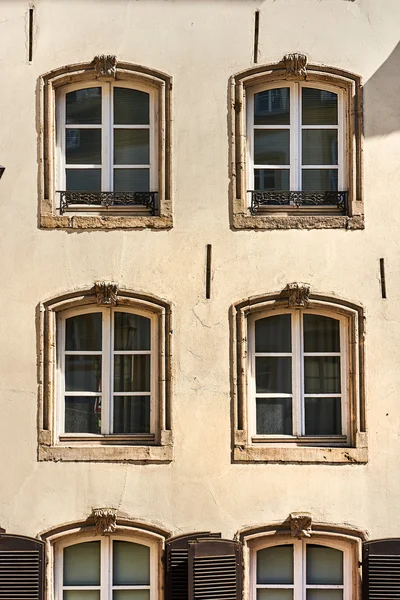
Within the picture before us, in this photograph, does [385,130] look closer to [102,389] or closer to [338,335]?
[338,335]

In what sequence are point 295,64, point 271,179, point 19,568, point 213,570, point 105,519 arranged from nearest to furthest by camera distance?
point 213,570, point 19,568, point 105,519, point 295,64, point 271,179

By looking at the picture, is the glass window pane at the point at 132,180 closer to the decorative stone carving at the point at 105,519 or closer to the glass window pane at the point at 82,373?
the glass window pane at the point at 82,373

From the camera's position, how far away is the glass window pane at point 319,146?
35.8ft

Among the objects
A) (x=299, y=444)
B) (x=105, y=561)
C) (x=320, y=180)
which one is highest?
(x=320, y=180)

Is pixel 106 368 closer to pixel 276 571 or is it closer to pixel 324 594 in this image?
pixel 276 571

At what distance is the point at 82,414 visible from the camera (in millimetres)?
10719

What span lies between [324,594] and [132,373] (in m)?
3.35

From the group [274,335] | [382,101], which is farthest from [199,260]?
[382,101]

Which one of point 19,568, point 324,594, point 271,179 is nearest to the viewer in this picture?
point 19,568

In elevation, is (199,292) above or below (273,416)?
above

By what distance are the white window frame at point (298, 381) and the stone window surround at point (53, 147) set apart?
1725 millimetres

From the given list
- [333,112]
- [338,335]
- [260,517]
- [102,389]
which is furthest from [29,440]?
[333,112]

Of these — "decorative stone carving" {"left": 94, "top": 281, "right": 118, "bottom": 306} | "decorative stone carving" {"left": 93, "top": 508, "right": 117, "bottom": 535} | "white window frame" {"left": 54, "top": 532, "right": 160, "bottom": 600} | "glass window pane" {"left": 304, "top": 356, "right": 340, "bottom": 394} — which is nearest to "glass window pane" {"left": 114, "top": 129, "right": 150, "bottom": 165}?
"decorative stone carving" {"left": 94, "top": 281, "right": 118, "bottom": 306}

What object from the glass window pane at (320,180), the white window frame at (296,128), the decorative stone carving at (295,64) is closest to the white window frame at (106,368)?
the white window frame at (296,128)
